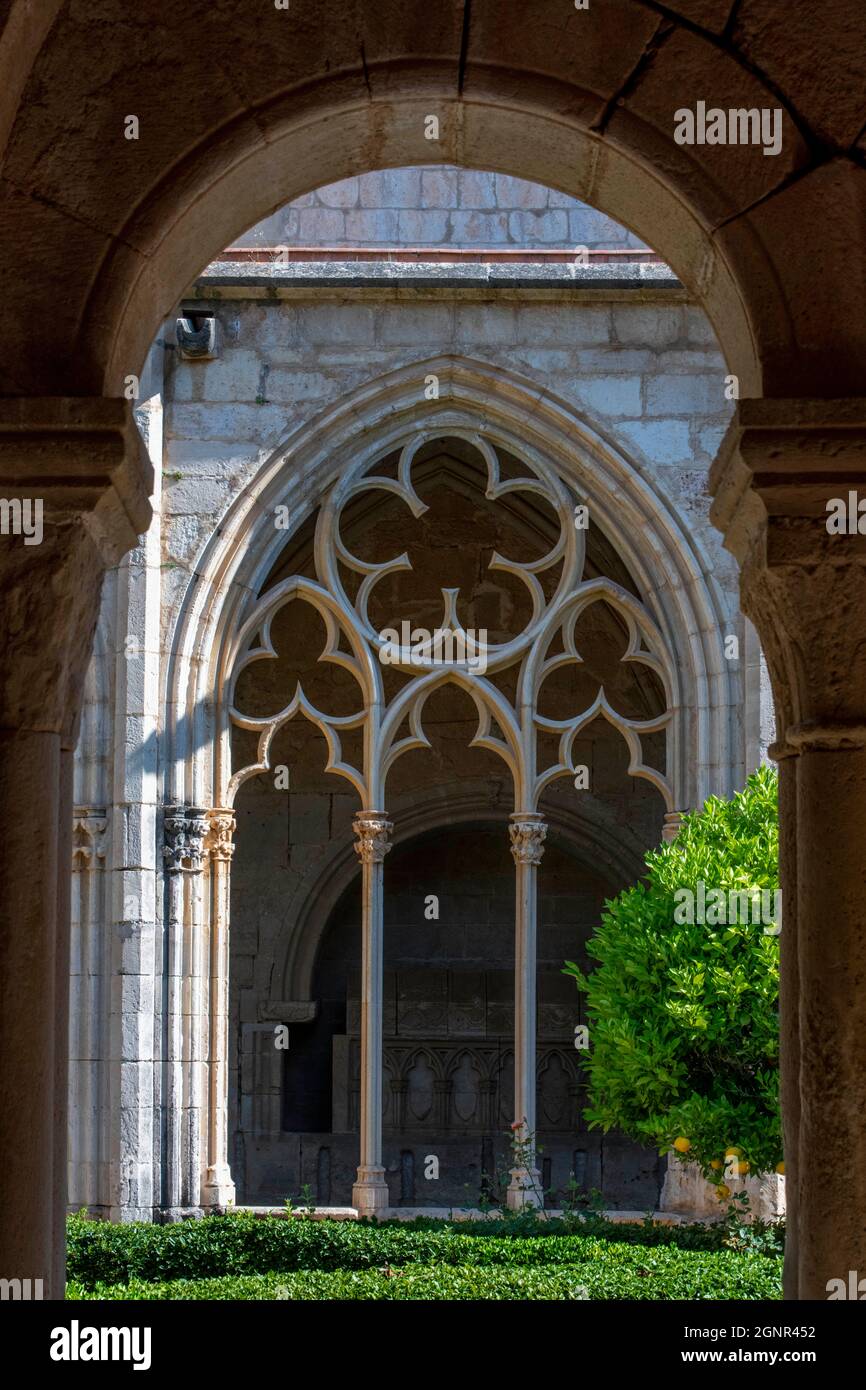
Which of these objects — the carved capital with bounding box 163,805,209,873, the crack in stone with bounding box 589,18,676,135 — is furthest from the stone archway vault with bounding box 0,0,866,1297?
the carved capital with bounding box 163,805,209,873

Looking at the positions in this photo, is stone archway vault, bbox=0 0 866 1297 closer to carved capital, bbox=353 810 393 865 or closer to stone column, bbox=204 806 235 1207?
stone column, bbox=204 806 235 1207

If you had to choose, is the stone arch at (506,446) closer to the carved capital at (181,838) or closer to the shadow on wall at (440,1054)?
the carved capital at (181,838)

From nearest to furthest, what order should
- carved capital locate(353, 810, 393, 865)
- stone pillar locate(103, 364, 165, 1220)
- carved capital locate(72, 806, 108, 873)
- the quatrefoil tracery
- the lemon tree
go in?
1. the lemon tree
2. stone pillar locate(103, 364, 165, 1220)
3. carved capital locate(72, 806, 108, 873)
4. carved capital locate(353, 810, 393, 865)
5. the quatrefoil tracery

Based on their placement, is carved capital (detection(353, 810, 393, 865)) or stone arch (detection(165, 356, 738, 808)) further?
carved capital (detection(353, 810, 393, 865))

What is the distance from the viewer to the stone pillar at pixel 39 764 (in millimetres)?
3166

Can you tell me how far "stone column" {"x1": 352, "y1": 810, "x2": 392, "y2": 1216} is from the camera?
10.1 meters

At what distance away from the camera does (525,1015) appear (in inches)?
396

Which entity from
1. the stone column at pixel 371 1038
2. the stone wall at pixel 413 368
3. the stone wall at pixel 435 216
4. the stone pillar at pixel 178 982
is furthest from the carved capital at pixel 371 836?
the stone wall at pixel 435 216

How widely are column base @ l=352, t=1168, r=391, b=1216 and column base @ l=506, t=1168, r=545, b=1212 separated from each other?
0.67 m

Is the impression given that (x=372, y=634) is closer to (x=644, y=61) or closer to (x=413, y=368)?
(x=413, y=368)

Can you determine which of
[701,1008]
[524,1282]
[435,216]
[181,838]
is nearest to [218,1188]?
[181,838]

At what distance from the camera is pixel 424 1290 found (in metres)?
6.94

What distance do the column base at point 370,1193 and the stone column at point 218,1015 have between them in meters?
0.65
